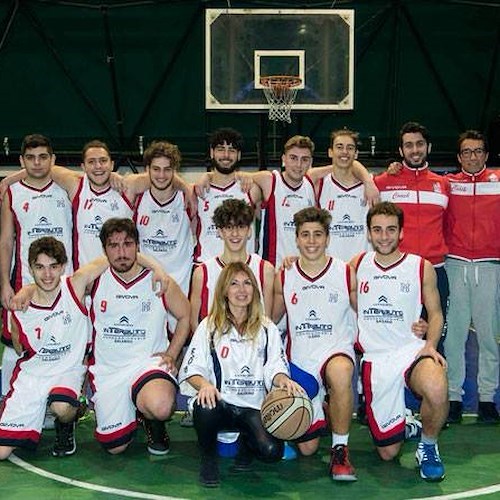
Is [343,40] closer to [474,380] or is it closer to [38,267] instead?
[474,380]

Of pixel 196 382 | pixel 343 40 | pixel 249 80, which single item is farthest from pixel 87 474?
pixel 343 40

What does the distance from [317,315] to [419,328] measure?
59cm

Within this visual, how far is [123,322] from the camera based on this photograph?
17.5 ft

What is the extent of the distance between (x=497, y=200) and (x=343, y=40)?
4570 mm

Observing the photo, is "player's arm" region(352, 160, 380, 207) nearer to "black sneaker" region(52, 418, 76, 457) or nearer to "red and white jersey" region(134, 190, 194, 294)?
"red and white jersey" region(134, 190, 194, 294)

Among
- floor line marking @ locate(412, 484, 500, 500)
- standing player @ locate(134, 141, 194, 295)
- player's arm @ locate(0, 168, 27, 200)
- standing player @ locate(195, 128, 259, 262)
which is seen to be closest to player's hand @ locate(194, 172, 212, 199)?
standing player @ locate(195, 128, 259, 262)

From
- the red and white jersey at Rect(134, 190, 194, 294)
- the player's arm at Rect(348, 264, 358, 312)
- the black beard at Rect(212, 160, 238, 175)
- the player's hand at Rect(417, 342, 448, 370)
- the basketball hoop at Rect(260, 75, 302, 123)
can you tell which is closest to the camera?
the player's hand at Rect(417, 342, 448, 370)

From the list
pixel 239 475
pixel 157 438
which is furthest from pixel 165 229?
pixel 239 475

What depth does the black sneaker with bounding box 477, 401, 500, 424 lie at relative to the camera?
566 cm

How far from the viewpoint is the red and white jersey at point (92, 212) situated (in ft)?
20.2

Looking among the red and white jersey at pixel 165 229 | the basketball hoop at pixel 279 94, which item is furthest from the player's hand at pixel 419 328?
the basketball hoop at pixel 279 94

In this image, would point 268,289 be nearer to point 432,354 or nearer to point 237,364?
point 237,364

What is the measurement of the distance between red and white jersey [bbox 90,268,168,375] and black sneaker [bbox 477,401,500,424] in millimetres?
2058

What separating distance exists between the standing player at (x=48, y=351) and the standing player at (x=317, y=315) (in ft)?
3.87
